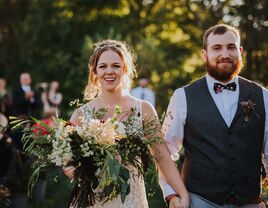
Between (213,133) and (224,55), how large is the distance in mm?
577

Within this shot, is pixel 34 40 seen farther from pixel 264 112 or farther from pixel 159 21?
pixel 264 112

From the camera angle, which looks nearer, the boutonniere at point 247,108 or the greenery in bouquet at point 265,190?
the boutonniere at point 247,108

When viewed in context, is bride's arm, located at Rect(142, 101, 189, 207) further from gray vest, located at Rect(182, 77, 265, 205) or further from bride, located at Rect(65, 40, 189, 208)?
gray vest, located at Rect(182, 77, 265, 205)

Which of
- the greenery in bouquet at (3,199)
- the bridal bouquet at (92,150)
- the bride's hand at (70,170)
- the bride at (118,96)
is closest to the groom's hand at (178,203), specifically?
the bride at (118,96)

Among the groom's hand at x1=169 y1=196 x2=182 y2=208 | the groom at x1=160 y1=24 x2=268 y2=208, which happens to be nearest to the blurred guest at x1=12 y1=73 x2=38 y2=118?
the groom at x1=160 y1=24 x2=268 y2=208

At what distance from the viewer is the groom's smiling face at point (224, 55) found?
4121mm

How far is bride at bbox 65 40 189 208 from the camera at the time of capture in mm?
4188

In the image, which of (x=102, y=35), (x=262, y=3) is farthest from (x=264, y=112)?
(x=102, y=35)

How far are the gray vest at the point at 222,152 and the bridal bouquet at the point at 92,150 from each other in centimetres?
36

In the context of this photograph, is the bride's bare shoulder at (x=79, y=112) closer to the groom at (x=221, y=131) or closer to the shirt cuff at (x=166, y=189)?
the groom at (x=221, y=131)

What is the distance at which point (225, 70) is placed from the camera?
4.16 metres

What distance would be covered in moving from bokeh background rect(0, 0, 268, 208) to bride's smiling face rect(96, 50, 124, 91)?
14.4 meters

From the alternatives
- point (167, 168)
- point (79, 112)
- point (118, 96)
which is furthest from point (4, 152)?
point (167, 168)

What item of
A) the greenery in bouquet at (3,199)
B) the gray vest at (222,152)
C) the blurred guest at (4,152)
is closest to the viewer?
the gray vest at (222,152)
